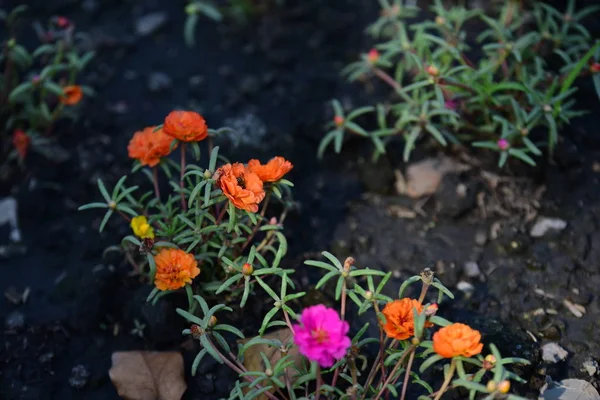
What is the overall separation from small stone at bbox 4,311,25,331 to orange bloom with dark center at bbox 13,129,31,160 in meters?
0.70

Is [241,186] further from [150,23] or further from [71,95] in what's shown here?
[150,23]

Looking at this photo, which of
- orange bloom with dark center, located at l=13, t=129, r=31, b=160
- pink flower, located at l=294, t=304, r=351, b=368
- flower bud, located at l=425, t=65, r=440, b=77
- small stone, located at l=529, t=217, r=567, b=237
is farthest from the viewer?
orange bloom with dark center, located at l=13, t=129, r=31, b=160

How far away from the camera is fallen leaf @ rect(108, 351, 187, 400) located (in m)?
2.18

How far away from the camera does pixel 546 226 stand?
2.60 metres

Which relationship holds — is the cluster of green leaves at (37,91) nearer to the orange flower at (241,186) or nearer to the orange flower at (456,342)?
the orange flower at (241,186)

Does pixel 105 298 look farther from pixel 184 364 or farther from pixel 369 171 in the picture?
pixel 369 171

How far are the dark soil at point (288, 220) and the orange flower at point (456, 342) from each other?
21.1 inches

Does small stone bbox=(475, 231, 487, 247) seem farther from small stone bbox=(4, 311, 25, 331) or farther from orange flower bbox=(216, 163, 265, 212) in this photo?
small stone bbox=(4, 311, 25, 331)

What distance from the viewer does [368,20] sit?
11.2 ft

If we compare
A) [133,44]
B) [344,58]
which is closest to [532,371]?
[344,58]

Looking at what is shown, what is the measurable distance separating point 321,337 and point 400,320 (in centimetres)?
29

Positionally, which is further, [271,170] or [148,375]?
[148,375]

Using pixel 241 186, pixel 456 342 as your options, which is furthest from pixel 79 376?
pixel 456 342

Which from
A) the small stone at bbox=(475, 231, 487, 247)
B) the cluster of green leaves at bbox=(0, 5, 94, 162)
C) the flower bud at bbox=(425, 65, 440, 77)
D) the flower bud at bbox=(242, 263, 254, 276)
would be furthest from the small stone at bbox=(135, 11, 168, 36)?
the small stone at bbox=(475, 231, 487, 247)
